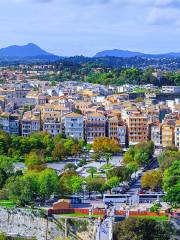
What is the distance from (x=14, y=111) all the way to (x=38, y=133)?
639 centimetres

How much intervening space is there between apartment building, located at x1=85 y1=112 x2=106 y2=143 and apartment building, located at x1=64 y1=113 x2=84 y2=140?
0.93 ft

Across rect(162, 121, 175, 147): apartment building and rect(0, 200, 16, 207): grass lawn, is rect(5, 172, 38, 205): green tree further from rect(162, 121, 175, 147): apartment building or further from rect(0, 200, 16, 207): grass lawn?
rect(162, 121, 175, 147): apartment building

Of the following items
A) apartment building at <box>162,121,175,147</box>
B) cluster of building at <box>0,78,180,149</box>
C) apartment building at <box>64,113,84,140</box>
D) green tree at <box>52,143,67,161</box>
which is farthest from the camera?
apartment building at <box>64,113,84,140</box>

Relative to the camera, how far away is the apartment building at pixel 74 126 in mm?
31797

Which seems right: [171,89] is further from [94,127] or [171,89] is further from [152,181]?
[152,181]

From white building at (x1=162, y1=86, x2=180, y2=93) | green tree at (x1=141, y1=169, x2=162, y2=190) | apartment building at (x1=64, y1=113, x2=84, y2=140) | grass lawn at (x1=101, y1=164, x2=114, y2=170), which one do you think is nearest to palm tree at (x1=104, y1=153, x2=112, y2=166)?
grass lawn at (x1=101, y1=164, x2=114, y2=170)

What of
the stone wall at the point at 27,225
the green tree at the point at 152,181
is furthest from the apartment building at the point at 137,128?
the stone wall at the point at 27,225

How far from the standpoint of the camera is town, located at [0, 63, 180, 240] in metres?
18.6

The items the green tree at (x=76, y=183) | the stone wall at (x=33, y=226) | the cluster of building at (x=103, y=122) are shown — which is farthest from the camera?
the cluster of building at (x=103, y=122)

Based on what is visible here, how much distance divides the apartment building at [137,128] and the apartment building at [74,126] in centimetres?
223

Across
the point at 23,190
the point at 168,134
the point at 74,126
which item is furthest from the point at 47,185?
the point at 74,126

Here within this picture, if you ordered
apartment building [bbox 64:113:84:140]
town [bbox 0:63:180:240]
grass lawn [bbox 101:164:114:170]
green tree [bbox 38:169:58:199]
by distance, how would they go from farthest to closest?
apartment building [bbox 64:113:84:140] → grass lawn [bbox 101:164:114:170] → green tree [bbox 38:169:58:199] → town [bbox 0:63:180:240]

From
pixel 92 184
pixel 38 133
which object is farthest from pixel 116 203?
pixel 38 133

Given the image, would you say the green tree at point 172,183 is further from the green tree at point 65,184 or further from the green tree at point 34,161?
the green tree at point 34,161
